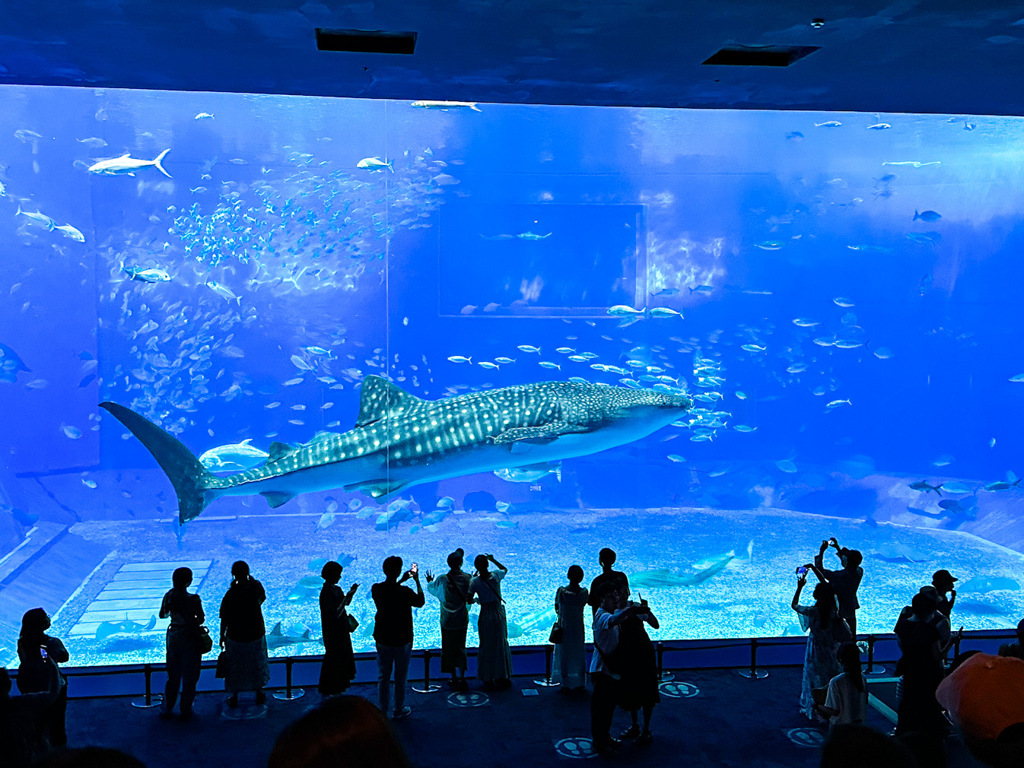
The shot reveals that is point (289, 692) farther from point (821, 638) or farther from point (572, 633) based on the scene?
point (821, 638)

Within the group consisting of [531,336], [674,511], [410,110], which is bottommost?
[674,511]

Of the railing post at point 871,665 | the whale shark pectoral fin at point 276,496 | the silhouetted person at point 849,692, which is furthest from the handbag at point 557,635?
the whale shark pectoral fin at point 276,496

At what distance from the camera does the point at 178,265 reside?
1524cm

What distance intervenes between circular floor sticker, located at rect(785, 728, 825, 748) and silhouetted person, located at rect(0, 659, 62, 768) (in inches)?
175

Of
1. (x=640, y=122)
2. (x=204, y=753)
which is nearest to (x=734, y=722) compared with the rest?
(x=204, y=753)

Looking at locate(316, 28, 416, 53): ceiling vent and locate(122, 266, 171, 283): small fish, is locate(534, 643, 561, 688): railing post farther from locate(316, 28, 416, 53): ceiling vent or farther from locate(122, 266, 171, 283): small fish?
locate(122, 266, 171, 283): small fish

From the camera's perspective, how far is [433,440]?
362 inches

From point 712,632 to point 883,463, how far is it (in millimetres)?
24936

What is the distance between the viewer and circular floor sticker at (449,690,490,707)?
19.2 feet

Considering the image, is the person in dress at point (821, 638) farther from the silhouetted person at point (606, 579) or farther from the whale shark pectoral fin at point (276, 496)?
the whale shark pectoral fin at point (276, 496)

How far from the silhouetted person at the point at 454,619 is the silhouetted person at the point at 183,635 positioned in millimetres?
1774

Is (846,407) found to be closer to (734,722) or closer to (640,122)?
(640,122)

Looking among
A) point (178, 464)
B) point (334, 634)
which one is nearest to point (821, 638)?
point (334, 634)

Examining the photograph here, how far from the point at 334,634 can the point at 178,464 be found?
2992 mm
